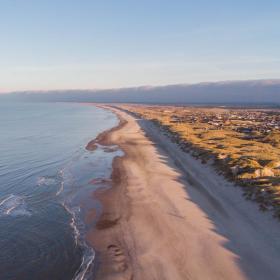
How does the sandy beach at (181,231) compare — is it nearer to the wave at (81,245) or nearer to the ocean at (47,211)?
the wave at (81,245)

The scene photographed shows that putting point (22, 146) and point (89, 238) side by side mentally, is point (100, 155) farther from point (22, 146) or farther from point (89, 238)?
point (89, 238)

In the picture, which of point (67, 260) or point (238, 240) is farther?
point (238, 240)

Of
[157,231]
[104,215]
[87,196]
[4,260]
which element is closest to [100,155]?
[87,196]

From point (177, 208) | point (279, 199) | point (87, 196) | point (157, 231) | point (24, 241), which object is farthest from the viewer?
point (87, 196)

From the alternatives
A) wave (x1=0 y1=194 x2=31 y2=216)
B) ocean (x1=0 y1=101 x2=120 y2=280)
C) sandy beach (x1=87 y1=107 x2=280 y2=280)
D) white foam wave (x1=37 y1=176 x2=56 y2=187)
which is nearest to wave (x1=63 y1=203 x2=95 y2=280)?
ocean (x1=0 y1=101 x2=120 y2=280)

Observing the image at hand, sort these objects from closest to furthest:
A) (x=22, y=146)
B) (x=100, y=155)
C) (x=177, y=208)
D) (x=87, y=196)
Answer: (x=177, y=208), (x=87, y=196), (x=100, y=155), (x=22, y=146)

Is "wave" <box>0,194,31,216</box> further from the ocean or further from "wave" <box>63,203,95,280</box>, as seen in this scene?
"wave" <box>63,203,95,280</box>
